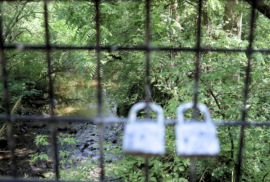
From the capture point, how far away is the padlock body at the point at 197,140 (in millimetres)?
737

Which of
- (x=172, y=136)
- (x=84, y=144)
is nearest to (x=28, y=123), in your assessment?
(x=84, y=144)

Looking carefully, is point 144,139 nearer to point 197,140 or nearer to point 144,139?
point 144,139

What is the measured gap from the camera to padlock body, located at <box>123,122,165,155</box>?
72cm

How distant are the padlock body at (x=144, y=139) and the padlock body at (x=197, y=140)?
74 mm

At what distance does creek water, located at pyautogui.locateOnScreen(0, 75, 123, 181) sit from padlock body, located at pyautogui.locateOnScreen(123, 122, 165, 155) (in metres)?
3.78

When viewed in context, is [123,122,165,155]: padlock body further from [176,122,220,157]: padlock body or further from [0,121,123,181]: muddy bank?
[0,121,123,181]: muddy bank

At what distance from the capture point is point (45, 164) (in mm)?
6816

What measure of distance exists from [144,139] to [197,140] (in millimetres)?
189

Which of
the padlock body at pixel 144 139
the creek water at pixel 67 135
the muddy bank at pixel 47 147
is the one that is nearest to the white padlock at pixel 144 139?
the padlock body at pixel 144 139

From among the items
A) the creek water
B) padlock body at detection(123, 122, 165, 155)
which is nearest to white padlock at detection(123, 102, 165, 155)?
padlock body at detection(123, 122, 165, 155)

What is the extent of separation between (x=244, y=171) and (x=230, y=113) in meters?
1.15

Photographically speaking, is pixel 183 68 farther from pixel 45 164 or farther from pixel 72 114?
pixel 72 114

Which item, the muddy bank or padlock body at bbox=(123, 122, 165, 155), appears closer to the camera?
padlock body at bbox=(123, 122, 165, 155)

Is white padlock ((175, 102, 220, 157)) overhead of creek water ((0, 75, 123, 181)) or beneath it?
overhead
